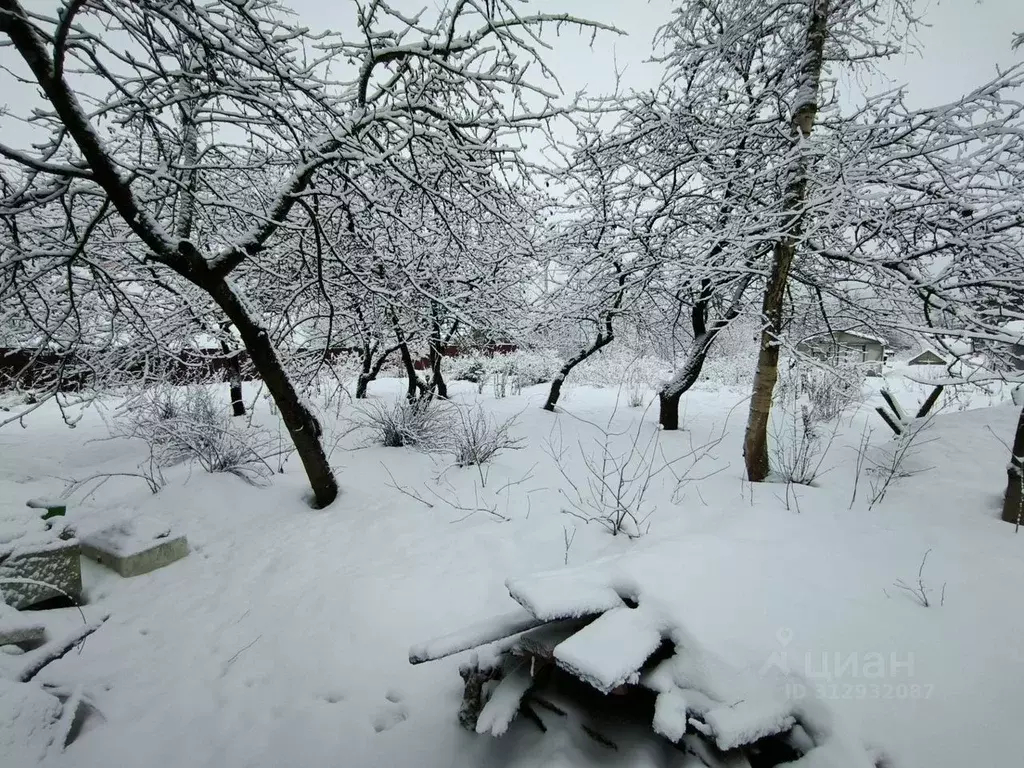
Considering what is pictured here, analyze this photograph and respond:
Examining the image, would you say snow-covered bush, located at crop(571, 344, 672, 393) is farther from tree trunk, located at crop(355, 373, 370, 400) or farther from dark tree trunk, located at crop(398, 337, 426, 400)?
tree trunk, located at crop(355, 373, 370, 400)

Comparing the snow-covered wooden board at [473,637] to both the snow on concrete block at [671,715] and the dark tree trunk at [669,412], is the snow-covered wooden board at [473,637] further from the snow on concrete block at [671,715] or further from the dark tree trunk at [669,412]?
the dark tree trunk at [669,412]

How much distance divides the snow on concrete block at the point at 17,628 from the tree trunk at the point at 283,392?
197cm

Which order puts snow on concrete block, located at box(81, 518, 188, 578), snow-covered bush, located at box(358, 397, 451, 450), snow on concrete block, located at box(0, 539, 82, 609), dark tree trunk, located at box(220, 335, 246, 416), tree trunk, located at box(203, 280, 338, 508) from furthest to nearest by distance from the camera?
dark tree trunk, located at box(220, 335, 246, 416) < snow-covered bush, located at box(358, 397, 451, 450) < tree trunk, located at box(203, 280, 338, 508) < snow on concrete block, located at box(81, 518, 188, 578) < snow on concrete block, located at box(0, 539, 82, 609)

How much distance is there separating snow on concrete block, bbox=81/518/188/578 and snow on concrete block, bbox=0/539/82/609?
33 cm

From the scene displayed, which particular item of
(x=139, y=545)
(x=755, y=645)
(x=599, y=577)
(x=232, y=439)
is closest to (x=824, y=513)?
(x=755, y=645)

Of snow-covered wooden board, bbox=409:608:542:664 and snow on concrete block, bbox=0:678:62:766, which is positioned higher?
snow-covered wooden board, bbox=409:608:542:664

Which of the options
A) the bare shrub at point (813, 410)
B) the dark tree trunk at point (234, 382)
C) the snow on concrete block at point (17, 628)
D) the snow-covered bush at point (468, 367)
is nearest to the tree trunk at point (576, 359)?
the bare shrub at point (813, 410)

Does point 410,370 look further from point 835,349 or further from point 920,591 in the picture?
point 920,591

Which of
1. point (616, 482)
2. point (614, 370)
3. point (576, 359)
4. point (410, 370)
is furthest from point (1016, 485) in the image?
point (614, 370)

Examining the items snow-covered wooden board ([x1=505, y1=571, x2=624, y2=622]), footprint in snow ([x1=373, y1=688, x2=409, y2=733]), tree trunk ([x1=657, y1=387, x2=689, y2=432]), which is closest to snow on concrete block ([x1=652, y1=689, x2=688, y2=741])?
snow-covered wooden board ([x1=505, y1=571, x2=624, y2=622])

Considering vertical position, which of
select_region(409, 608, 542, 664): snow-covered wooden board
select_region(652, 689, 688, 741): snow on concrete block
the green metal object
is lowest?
select_region(409, 608, 542, 664): snow-covered wooden board

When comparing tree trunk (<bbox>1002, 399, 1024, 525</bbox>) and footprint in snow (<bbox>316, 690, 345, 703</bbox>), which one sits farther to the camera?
tree trunk (<bbox>1002, 399, 1024, 525</bbox>)

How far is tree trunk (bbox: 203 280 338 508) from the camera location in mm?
3678

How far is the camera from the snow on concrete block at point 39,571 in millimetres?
2434
